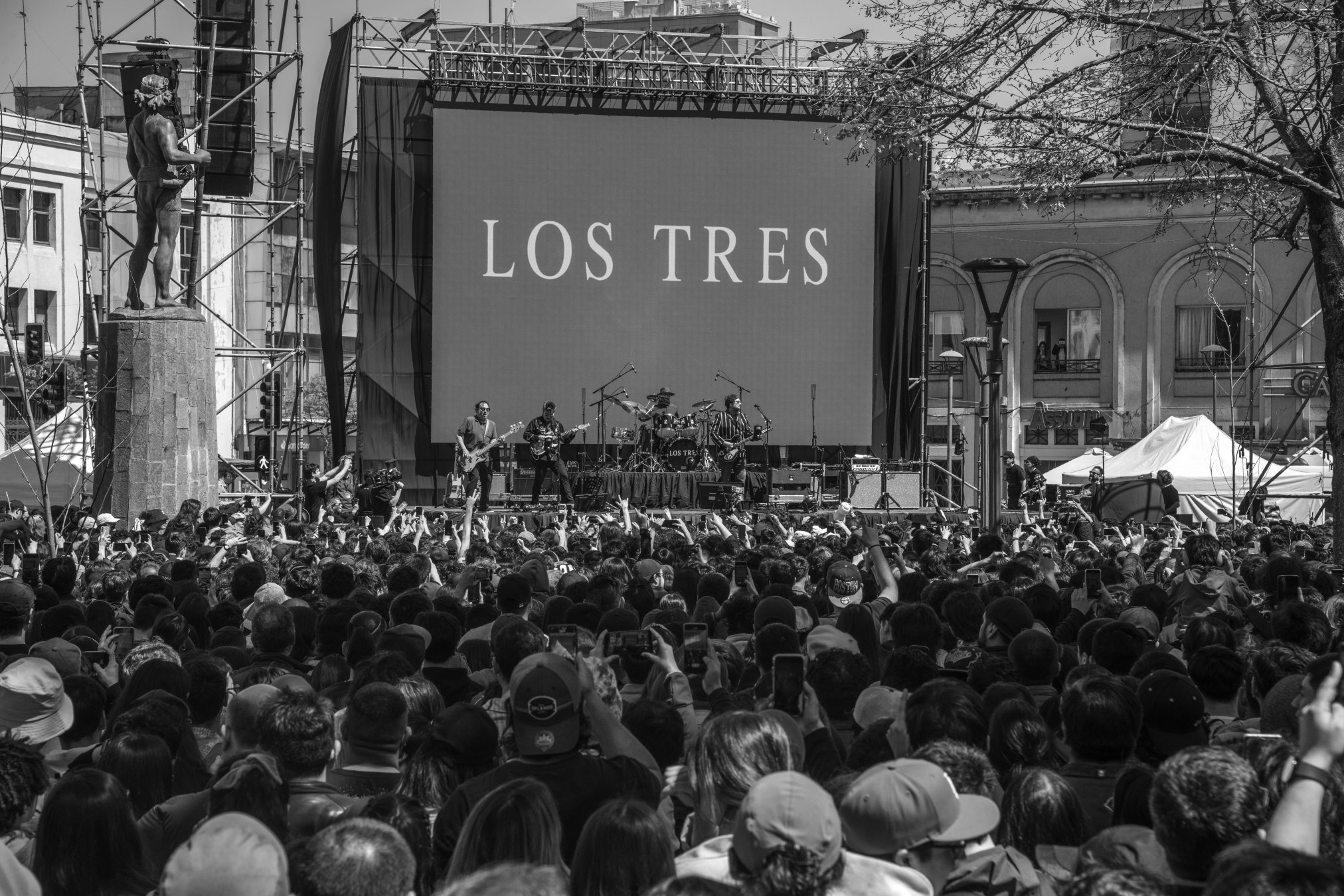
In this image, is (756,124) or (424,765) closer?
(424,765)

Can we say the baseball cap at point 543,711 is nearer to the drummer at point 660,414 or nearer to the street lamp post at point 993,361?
the street lamp post at point 993,361

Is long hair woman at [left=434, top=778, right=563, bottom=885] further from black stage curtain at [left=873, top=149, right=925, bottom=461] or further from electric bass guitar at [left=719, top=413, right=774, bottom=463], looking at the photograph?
black stage curtain at [left=873, top=149, right=925, bottom=461]

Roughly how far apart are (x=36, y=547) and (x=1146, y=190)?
3146 centimetres

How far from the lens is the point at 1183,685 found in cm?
462

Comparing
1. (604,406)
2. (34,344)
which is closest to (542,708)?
(34,344)

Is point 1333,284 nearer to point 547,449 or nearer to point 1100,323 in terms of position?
point 547,449

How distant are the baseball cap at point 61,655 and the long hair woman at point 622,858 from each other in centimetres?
304

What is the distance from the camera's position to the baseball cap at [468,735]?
14.5ft

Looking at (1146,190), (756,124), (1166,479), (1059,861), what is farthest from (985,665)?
(1146,190)

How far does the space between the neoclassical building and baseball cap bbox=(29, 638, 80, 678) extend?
34278 mm

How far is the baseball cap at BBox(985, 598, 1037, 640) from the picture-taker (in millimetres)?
6410

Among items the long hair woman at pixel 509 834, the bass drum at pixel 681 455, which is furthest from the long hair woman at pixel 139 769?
the bass drum at pixel 681 455

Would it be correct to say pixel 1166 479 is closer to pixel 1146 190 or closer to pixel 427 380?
pixel 427 380

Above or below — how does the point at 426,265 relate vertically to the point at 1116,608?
above
